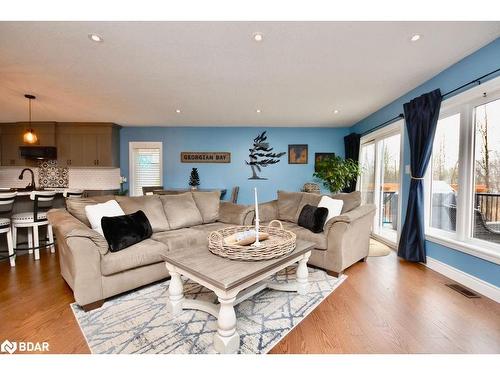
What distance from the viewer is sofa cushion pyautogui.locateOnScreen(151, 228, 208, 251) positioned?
7.88 ft

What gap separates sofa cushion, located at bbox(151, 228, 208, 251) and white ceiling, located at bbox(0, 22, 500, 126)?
76.3 inches

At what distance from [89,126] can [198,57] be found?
4.30m

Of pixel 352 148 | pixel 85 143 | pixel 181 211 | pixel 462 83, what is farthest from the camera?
pixel 85 143

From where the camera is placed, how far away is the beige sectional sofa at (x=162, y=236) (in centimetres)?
188

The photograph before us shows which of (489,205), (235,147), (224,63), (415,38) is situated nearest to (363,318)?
(489,205)

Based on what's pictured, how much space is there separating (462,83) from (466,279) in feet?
6.91

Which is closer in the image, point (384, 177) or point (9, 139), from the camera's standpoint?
point (384, 177)

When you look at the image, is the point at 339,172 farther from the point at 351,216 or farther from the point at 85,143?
the point at 85,143

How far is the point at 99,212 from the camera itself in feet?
7.55

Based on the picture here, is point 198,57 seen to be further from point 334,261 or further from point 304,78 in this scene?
point 334,261

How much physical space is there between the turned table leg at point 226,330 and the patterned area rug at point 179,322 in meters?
0.09

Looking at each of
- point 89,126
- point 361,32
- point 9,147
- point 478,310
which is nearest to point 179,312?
point 478,310

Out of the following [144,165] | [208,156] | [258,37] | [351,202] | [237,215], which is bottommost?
[237,215]
